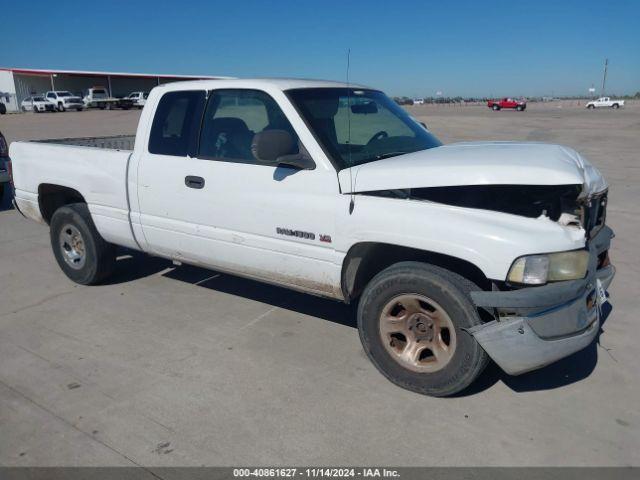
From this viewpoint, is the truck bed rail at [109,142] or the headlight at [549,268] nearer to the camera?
the headlight at [549,268]

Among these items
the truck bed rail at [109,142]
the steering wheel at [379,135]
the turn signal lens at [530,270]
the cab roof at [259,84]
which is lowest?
the turn signal lens at [530,270]

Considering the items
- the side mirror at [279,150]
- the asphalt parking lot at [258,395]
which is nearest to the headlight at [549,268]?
the asphalt parking lot at [258,395]

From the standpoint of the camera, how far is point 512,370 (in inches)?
121

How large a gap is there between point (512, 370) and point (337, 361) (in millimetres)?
1253

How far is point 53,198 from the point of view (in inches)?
227

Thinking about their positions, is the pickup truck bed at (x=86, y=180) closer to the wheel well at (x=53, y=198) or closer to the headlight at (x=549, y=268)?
the wheel well at (x=53, y=198)

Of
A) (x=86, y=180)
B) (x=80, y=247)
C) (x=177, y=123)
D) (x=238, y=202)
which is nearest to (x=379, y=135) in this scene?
(x=238, y=202)

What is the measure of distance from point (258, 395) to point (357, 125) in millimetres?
2170

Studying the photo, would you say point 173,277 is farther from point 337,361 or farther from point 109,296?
point 337,361

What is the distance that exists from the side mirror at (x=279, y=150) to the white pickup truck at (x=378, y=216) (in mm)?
10

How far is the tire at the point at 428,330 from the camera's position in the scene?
3.13 meters

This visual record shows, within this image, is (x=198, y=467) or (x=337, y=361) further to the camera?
(x=337, y=361)

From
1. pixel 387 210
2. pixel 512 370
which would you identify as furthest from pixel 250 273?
pixel 512 370

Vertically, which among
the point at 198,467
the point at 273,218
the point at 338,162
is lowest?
the point at 198,467
